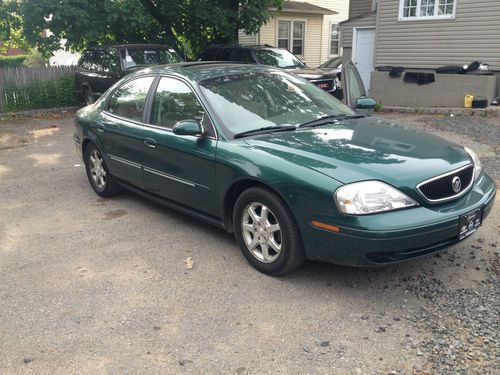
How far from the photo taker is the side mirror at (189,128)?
163 inches

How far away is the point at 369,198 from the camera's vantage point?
10.7ft

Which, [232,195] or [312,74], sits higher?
[312,74]

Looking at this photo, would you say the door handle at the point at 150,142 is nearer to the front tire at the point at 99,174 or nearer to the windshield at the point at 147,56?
the front tire at the point at 99,174

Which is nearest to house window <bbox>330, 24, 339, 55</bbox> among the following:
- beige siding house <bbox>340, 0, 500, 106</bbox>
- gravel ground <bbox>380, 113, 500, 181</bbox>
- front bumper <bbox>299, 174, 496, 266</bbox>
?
beige siding house <bbox>340, 0, 500, 106</bbox>

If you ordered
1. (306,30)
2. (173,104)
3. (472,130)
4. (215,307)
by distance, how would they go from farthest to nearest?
1. (306,30)
2. (472,130)
3. (173,104)
4. (215,307)

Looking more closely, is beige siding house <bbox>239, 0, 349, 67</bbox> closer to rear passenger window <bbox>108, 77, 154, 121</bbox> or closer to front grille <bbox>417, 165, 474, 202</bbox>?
rear passenger window <bbox>108, 77, 154, 121</bbox>

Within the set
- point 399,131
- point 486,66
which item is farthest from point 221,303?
point 486,66

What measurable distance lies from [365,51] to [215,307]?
15116mm

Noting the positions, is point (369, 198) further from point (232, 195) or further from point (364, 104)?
point (364, 104)

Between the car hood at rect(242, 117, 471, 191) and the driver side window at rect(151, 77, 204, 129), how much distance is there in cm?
77

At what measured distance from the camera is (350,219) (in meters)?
3.23

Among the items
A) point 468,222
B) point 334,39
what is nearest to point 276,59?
point 468,222

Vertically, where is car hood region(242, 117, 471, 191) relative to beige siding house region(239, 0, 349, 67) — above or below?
below

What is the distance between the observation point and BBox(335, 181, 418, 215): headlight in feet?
10.6
